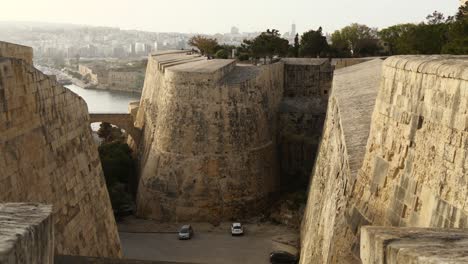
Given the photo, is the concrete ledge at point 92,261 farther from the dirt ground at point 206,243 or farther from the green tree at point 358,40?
the green tree at point 358,40

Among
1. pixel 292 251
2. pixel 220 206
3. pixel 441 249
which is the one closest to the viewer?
pixel 441 249

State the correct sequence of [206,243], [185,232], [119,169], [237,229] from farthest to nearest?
[119,169]
[237,229]
[185,232]
[206,243]

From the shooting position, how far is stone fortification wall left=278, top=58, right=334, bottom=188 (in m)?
20.4

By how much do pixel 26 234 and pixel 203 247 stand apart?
12.3 m

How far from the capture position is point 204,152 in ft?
56.0

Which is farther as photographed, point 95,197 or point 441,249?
point 95,197

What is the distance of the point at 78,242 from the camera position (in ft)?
25.5

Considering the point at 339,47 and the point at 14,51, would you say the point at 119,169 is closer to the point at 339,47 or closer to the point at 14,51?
the point at 14,51

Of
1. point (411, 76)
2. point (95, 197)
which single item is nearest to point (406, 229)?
point (411, 76)

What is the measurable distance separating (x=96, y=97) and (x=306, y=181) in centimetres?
5361

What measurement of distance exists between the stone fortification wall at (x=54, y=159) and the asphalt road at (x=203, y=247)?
5115 mm

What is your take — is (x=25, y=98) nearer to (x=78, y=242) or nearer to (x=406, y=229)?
(x=78, y=242)

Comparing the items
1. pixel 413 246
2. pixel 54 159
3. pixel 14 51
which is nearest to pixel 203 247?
pixel 54 159

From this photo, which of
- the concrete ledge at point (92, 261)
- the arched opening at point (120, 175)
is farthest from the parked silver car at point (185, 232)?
the concrete ledge at point (92, 261)
